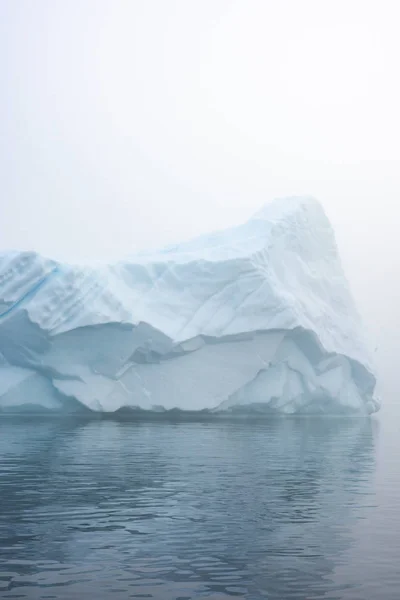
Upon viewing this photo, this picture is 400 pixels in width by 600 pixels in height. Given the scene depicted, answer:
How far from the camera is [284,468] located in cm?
1211

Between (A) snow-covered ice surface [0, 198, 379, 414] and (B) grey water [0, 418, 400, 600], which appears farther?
(A) snow-covered ice surface [0, 198, 379, 414]

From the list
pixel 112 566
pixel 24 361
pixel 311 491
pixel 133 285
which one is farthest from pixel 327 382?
pixel 112 566

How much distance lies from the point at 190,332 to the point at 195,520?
13284mm

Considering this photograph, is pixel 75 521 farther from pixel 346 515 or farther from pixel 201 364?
pixel 201 364

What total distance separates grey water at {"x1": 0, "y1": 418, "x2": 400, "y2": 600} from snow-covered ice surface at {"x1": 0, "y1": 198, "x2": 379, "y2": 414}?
16.9ft

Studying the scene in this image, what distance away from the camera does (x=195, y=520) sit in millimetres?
7883

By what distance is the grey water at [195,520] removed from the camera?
560 centimetres

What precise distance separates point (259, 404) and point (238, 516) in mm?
14560

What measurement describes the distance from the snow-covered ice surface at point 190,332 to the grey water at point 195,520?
5.16 m

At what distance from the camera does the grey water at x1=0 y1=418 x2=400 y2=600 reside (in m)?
5.60

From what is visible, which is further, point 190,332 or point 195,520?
point 190,332

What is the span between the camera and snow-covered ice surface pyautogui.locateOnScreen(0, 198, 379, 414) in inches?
800

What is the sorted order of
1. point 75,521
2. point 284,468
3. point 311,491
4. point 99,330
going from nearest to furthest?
point 75,521 → point 311,491 → point 284,468 → point 99,330

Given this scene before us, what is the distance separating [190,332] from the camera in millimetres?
21094
